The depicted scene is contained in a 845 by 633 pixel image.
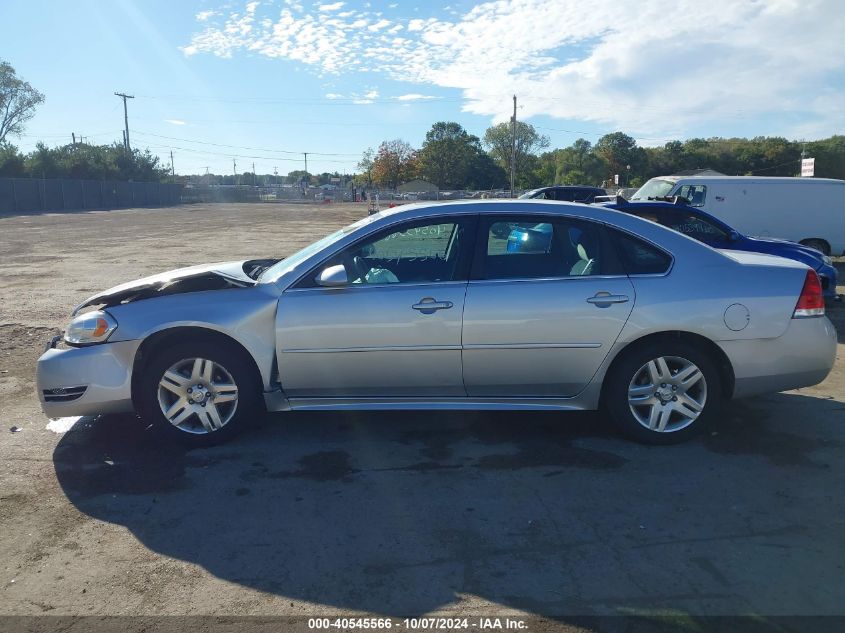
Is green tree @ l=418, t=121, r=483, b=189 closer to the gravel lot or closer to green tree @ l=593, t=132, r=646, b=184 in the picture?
green tree @ l=593, t=132, r=646, b=184

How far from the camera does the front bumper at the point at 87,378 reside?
4660mm

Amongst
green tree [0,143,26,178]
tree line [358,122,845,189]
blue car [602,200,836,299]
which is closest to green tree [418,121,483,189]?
tree line [358,122,845,189]

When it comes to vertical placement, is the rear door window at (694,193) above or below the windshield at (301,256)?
above

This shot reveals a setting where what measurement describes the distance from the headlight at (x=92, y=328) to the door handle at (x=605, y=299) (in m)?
3.25

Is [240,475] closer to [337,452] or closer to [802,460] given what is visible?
[337,452]

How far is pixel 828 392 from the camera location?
6035 mm

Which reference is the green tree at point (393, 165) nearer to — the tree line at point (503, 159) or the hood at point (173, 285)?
the tree line at point (503, 159)

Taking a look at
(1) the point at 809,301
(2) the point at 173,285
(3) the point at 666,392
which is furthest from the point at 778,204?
(2) the point at 173,285

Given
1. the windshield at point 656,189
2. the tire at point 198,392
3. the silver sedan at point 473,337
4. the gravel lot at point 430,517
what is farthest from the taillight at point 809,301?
the windshield at point 656,189

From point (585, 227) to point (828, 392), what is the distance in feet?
9.74

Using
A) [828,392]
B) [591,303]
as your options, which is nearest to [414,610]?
[591,303]

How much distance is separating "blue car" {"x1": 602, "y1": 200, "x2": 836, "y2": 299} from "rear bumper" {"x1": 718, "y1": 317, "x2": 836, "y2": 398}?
16.7 ft

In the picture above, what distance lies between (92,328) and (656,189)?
549 inches

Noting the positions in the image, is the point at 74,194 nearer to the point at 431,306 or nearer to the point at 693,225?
the point at 693,225
